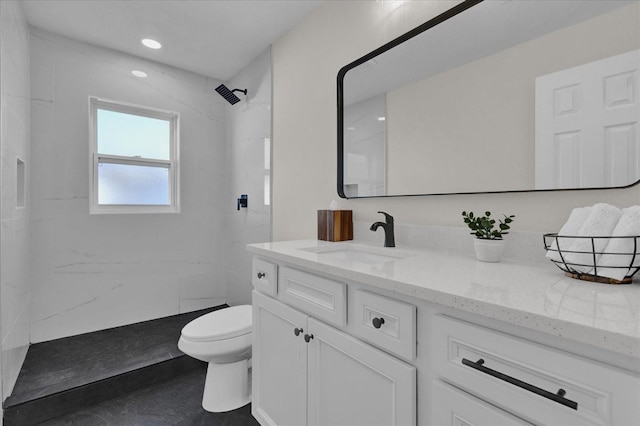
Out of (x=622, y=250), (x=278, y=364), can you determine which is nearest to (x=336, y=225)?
(x=278, y=364)

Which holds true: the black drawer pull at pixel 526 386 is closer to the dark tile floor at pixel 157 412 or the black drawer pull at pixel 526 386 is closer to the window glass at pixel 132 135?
the dark tile floor at pixel 157 412

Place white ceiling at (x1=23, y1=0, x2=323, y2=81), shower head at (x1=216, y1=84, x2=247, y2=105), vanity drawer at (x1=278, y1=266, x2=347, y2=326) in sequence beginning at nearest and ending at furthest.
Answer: vanity drawer at (x1=278, y1=266, x2=347, y2=326) < white ceiling at (x1=23, y1=0, x2=323, y2=81) < shower head at (x1=216, y1=84, x2=247, y2=105)

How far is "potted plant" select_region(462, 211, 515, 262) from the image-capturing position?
1.06 meters

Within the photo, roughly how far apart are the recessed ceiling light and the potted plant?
271cm

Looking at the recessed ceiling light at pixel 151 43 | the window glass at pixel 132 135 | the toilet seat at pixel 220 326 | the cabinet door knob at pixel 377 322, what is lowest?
the toilet seat at pixel 220 326


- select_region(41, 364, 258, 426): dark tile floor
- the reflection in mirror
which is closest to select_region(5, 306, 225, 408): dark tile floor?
select_region(41, 364, 258, 426): dark tile floor

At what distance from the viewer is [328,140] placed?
1.96 meters

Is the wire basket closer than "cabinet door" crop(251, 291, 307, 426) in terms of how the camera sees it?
Yes

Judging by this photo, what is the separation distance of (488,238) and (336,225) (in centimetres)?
80

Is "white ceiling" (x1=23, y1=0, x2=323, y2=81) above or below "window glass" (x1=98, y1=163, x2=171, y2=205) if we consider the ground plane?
above

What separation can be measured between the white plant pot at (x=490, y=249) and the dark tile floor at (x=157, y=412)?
Answer: 148 centimetres

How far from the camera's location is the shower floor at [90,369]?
5.55ft

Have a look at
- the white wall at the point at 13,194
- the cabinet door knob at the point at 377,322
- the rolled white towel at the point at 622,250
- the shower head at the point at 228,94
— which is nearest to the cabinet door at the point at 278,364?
the cabinet door knob at the point at 377,322

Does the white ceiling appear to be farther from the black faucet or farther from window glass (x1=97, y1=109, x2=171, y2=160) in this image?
the black faucet
